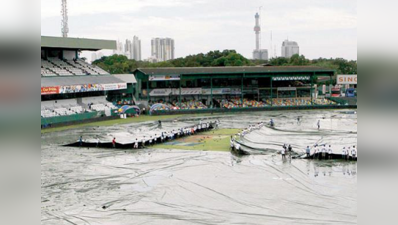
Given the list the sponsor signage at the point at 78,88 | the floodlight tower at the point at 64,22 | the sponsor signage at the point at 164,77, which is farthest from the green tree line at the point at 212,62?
the sponsor signage at the point at 78,88

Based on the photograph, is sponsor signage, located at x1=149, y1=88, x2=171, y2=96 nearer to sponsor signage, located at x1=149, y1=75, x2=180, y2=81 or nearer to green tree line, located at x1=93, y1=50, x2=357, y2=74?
sponsor signage, located at x1=149, y1=75, x2=180, y2=81

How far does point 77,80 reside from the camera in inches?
2446

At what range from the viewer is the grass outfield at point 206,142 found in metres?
35.1

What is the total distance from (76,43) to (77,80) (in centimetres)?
734

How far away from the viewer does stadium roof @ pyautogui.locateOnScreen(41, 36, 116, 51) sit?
6131 centimetres

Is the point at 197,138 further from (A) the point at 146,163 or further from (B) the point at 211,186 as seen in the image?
(B) the point at 211,186

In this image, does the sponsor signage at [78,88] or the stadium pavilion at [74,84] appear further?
the stadium pavilion at [74,84]

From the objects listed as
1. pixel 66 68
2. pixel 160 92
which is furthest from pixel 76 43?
pixel 160 92

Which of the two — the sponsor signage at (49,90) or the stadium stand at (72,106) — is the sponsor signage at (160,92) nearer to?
the stadium stand at (72,106)

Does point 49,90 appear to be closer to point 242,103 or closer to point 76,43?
point 76,43

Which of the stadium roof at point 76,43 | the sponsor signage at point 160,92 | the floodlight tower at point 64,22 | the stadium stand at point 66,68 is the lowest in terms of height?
the sponsor signage at point 160,92

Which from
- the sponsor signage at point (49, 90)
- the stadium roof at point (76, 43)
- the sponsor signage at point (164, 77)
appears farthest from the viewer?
the sponsor signage at point (164, 77)

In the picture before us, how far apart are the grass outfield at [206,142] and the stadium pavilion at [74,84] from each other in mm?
18814
